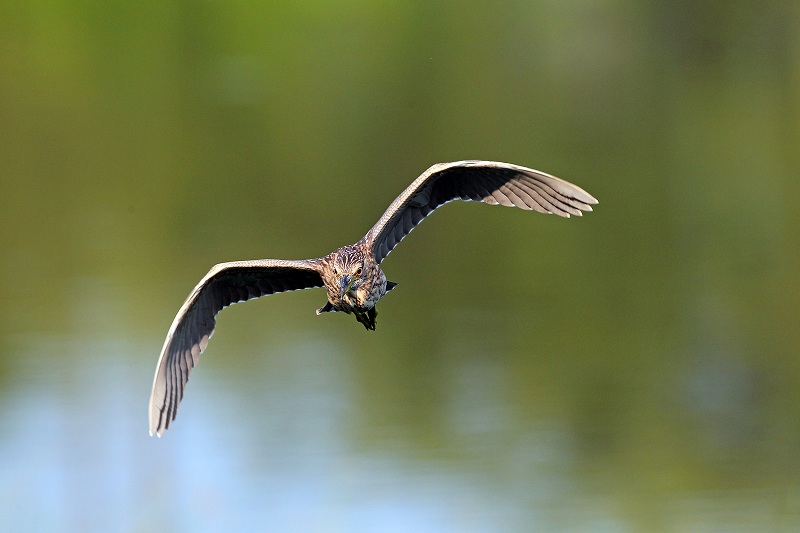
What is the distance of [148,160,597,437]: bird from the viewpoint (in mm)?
8078

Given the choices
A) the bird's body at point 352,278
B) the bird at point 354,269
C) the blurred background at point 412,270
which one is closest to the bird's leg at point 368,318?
the bird at point 354,269

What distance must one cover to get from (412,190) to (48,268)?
861 centimetres

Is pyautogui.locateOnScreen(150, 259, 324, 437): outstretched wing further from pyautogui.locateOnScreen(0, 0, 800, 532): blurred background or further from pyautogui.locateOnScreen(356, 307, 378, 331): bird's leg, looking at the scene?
pyautogui.locateOnScreen(0, 0, 800, 532): blurred background

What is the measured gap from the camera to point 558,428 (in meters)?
11.8

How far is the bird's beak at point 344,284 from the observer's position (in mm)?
7949

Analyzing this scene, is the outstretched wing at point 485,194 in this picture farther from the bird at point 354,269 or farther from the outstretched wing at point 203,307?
the outstretched wing at point 203,307

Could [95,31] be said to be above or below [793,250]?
above

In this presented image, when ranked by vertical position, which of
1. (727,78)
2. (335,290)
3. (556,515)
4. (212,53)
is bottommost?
(556,515)

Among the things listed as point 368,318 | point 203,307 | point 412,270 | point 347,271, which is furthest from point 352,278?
point 412,270

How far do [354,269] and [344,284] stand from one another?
110mm

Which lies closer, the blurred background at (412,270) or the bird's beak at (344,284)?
the bird's beak at (344,284)

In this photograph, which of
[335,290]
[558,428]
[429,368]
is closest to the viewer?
[335,290]

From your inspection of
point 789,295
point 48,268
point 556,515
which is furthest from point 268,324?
point 789,295

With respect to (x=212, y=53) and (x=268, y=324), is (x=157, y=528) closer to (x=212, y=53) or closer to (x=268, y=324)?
(x=268, y=324)
